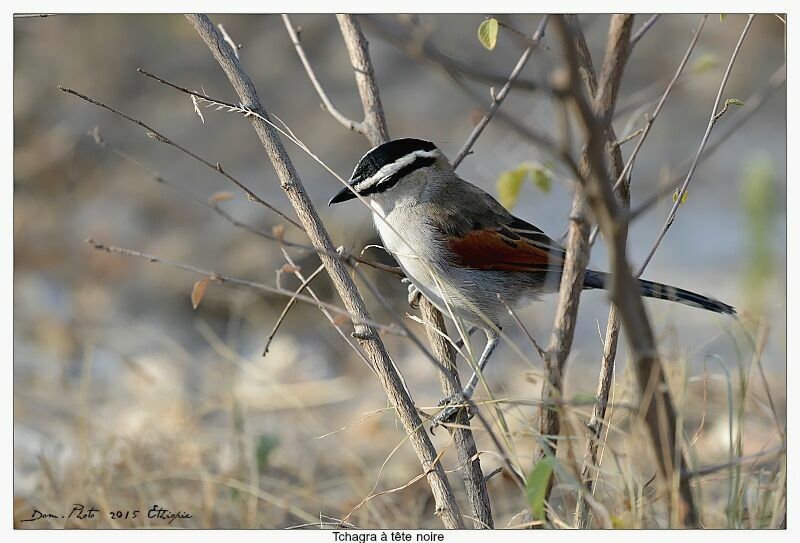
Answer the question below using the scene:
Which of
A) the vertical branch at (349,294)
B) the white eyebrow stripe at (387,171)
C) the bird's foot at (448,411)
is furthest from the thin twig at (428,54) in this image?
the white eyebrow stripe at (387,171)

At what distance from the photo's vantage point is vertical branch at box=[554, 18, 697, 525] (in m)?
1.27

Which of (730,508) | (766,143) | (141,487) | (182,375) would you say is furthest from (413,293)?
(766,143)

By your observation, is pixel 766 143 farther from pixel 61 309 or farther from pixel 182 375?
pixel 61 309

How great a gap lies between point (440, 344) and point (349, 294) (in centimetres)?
35

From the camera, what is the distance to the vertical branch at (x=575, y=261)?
5.33 ft

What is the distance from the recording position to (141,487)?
10.7 feet

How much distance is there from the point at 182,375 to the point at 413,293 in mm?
2484

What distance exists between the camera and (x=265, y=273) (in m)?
5.55

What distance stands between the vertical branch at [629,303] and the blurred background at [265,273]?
672 millimetres

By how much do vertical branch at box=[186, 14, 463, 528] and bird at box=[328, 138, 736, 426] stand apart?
16.5 inches

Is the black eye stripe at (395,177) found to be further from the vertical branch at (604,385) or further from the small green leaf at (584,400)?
the small green leaf at (584,400)

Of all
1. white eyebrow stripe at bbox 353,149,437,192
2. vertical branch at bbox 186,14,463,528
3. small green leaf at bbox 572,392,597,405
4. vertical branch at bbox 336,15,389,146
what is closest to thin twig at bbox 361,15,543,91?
small green leaf at bbox 572,392,597,405

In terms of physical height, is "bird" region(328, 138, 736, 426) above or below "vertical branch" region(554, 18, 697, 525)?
above

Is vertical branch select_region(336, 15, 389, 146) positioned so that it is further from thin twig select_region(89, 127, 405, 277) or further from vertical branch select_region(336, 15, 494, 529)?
thin twig select_region(89, 127, 405, 277)
